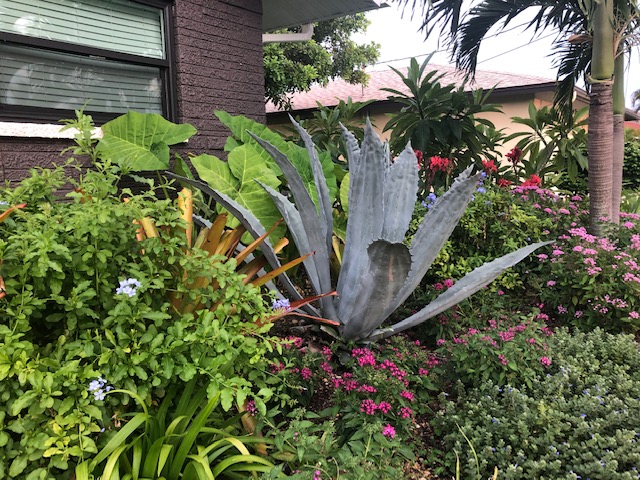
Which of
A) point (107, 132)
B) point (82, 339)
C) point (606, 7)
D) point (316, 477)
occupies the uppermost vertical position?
point (606, 7)

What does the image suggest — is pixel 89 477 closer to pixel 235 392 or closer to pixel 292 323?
pixel 235 392

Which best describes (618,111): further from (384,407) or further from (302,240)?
(384,407)

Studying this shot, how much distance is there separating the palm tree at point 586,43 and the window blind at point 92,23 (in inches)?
88.1

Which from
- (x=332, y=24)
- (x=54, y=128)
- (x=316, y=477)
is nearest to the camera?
(x=316, y=477)

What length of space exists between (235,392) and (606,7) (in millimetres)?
3659

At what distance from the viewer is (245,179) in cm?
309

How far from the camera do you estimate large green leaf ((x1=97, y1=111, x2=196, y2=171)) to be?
3094 mm

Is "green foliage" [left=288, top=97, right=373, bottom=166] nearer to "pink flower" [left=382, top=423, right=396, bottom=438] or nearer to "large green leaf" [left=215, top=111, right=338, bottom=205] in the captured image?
"large green leaf" [left=215, top=111, right=338, bottom=205]

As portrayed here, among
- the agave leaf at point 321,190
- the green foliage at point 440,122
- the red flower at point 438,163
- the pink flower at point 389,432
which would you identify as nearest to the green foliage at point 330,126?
the green foliage at point 440,122

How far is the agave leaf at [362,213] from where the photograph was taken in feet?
7.26

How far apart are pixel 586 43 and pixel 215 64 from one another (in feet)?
11.9

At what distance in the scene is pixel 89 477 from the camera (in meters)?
1.35

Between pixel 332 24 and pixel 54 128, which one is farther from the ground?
pixel 332 24

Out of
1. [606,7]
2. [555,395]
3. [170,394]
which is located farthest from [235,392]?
[606,7]
